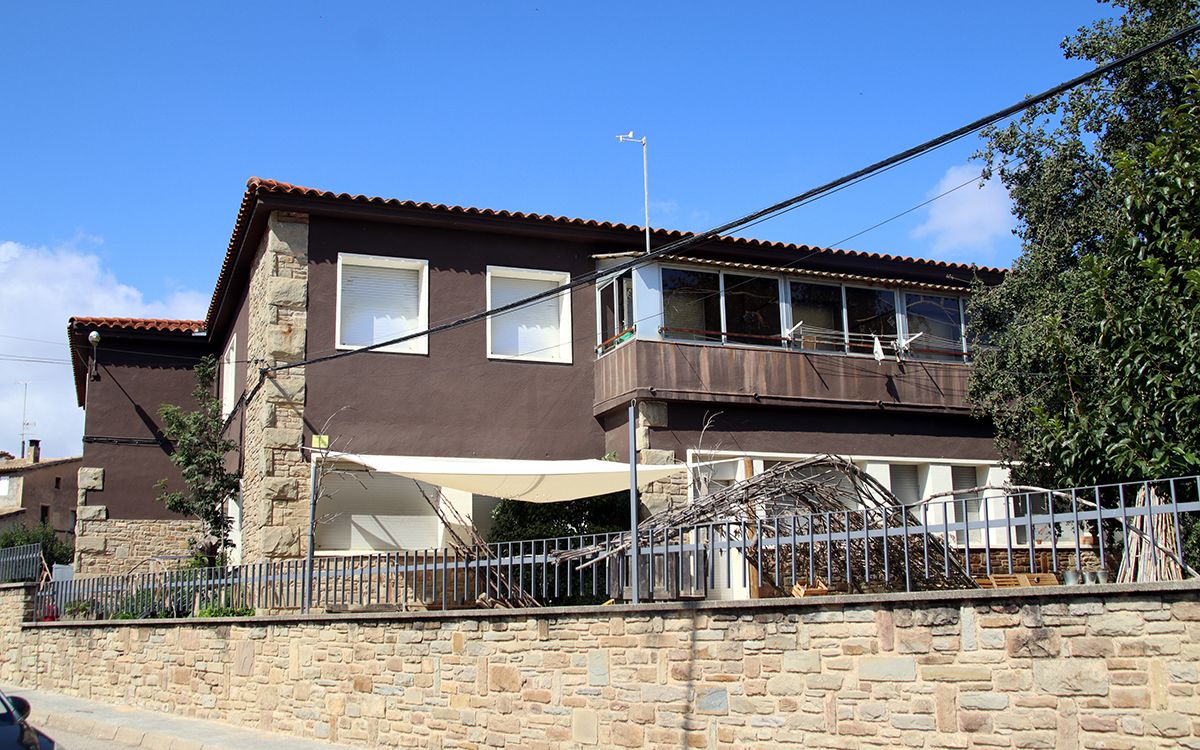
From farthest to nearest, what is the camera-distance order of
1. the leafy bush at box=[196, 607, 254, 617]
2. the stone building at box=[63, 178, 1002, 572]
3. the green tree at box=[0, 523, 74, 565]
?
the green tree at box=[0, 523, 74, 565] < the stone building at box=[63, 178, 1002, 572] < the leafy bush at box=[196, 607, 254, 617]

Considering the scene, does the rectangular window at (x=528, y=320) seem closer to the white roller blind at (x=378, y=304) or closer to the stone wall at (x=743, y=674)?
the white roller blind at (x=378, y=304)

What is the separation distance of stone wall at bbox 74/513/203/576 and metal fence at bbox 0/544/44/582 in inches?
84.8

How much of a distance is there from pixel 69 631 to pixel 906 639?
1440 centimetres

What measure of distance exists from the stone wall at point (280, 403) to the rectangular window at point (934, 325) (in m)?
9.99

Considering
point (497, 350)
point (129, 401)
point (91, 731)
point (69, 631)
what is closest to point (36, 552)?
point (69, 631)

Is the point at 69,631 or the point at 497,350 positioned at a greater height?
the point at 497,350

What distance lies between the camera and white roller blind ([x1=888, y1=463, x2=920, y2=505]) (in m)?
18.4

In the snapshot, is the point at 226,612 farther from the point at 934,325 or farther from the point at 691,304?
the point at 934,325

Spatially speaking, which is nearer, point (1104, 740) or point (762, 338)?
point (1104, 740)

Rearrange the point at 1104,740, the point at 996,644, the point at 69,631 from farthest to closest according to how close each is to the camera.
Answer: the point at 69,631 < the point at 996,644 < the point at 1104,740

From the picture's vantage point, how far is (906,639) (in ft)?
25.7

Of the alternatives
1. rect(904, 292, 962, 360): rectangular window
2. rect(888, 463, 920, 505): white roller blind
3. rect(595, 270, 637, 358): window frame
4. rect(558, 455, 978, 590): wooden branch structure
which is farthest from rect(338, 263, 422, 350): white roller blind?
rect(904, 292, 962, 360): rectangular window

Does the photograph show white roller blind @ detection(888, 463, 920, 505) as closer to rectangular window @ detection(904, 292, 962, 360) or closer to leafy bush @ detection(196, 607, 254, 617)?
rectangular window @ detection(904, 292, 962, 360)

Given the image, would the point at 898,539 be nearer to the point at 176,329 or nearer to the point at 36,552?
the point at 36,552
